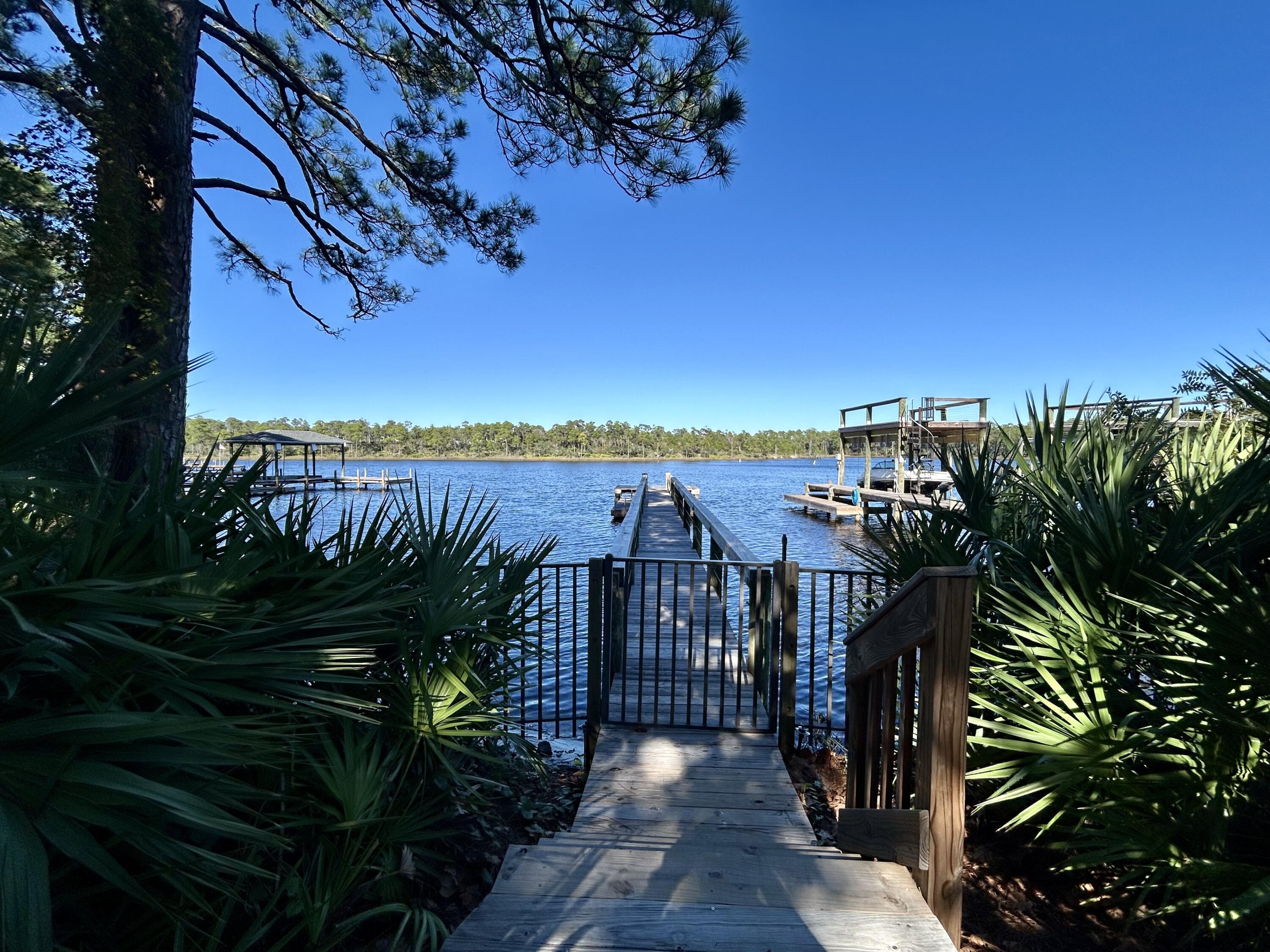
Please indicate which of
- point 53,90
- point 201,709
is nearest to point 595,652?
point 201,709

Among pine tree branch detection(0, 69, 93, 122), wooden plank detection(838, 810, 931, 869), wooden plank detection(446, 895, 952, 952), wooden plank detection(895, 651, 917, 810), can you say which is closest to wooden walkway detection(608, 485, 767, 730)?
wooden plank detection(838, 810, 931, 869)

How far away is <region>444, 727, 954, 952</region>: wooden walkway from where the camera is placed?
178cm

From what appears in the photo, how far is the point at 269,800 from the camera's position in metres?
1.68

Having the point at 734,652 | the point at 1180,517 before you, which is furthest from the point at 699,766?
the point at 1180,517

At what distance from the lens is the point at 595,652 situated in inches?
154

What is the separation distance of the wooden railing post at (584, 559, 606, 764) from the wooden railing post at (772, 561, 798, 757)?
1.21 metres

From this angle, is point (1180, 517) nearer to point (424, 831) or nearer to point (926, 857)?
point (926, 857)

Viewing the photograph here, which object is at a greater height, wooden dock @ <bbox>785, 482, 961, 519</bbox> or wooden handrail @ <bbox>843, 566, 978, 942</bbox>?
wooden handrail @ <bbox>843, 566, 978, 942</bbox>

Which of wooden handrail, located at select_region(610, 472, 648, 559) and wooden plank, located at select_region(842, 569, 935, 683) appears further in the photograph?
wooden handrail, located at select_region(610, 472, 648, 559)

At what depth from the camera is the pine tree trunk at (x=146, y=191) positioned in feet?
11.0

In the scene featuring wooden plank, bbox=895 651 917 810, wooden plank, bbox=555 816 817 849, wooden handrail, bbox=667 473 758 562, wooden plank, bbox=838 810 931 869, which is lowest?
wooden plank, bbox=555 816 817 849

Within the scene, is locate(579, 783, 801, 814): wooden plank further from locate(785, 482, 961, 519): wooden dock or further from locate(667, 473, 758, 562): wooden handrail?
locate(785, 482, 961, 519): wooden dock

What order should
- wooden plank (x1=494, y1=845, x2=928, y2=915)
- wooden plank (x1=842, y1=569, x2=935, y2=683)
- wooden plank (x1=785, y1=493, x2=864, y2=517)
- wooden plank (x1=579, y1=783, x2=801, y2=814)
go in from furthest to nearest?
wooden plank (x1=785, y1=493, x2=864, y2=517)
wooden plank (x1=579, y1=783, x2=801, y2=814)
wooden plank (x1=494, y1=845, x2=928, y2=915)
wooden plank (x1=842, y1=569, x2=935, y2=683)

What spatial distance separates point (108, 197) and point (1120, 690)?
5878 mm
